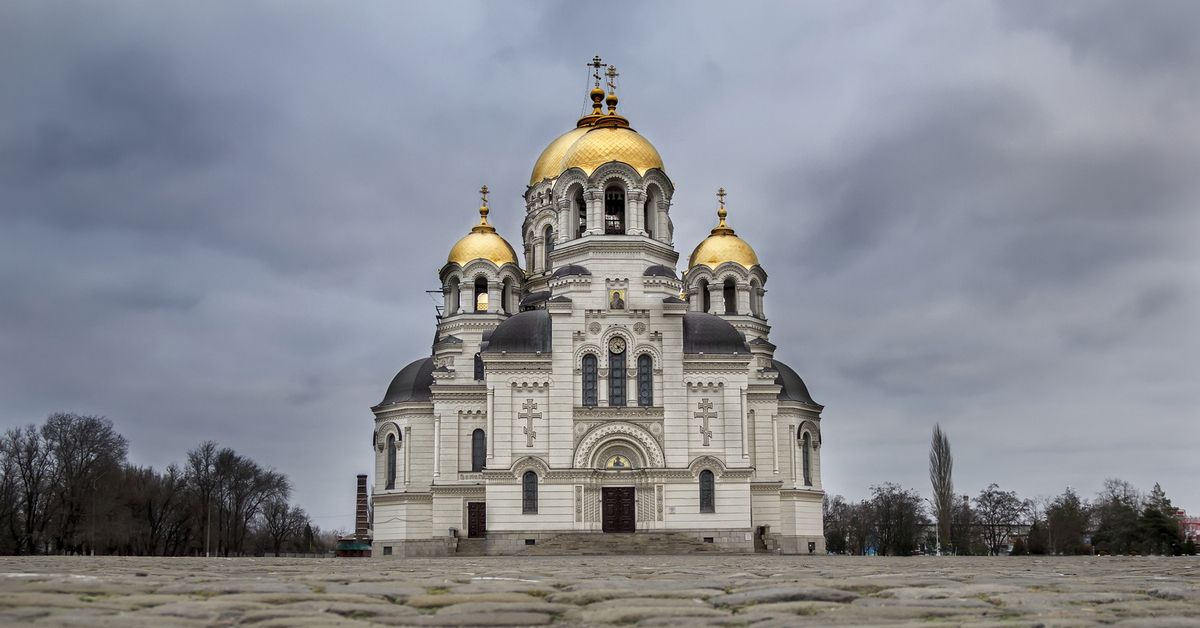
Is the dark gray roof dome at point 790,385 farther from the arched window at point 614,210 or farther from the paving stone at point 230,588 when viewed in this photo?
the paving stone at point 230,588

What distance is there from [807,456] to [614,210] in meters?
15.4

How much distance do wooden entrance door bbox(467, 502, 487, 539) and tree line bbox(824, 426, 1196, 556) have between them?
22719 mm

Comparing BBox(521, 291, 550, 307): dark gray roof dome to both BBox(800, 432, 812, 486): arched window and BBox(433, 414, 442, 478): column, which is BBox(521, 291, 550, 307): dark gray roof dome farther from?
BBox(800, 432, 812, 486): arched window

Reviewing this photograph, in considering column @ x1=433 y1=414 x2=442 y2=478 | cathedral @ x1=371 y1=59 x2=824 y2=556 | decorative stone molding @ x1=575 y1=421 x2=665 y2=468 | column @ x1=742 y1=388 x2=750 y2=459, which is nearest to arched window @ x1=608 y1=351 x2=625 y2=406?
cathedral @ x1=371 y1=59 x2=824 y2=556

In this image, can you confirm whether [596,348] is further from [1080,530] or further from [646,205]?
[1080,530]

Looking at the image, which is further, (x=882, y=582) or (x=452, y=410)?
(x=452, y=410)

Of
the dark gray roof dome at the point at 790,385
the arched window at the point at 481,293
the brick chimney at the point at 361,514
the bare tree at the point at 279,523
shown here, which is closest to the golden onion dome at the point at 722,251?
the dark gray roof dome at the point at 790,385

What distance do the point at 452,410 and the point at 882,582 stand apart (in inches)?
1511

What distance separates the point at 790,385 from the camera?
168 feet

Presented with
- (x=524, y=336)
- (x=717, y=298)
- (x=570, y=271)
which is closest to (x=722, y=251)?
(x=717, y=298)

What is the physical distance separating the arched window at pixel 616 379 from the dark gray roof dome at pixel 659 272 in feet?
11.0

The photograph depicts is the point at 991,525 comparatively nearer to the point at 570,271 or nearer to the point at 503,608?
the point at 570,271

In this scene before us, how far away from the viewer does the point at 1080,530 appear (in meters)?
67.1

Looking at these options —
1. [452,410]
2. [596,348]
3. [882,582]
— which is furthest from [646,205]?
[882,582]
